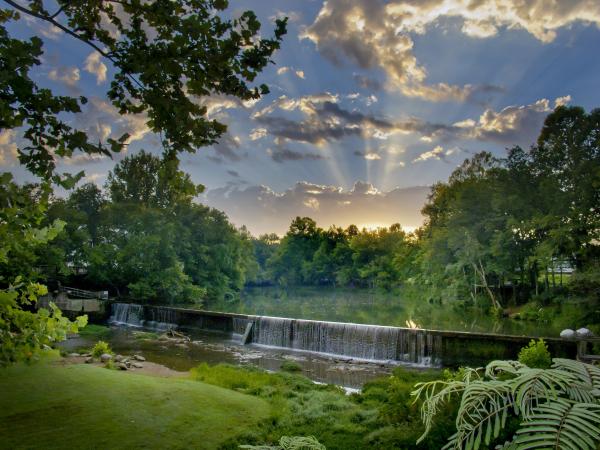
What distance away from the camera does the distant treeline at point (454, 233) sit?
76.8 feet

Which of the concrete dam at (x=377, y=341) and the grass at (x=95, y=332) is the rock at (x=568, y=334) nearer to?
the concrete dam at (x=377, y=341)

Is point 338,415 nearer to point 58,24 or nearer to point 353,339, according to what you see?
point 58,24

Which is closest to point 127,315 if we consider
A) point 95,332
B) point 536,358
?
point 95,332

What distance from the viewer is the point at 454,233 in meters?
34.0

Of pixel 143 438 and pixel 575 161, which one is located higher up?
pixel 575 161

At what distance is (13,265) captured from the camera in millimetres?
7246

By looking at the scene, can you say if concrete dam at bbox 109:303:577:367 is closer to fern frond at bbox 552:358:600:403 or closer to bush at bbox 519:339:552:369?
bush at bbox 519:339:552:369

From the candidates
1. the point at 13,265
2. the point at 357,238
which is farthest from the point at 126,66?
the point at 357,238

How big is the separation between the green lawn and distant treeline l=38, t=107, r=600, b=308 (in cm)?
730

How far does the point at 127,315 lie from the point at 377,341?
754 inches

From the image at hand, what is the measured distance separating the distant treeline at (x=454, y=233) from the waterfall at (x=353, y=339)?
8.25 metres

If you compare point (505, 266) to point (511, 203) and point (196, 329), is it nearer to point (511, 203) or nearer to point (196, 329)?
point (511, 203)

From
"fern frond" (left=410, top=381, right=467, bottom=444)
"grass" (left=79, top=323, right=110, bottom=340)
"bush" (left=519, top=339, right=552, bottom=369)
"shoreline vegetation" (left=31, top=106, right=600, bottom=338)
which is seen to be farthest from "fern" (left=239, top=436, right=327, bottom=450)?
"grass" (left=79, top=323, right=110, bottom=340)

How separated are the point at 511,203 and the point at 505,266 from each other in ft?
16.4
